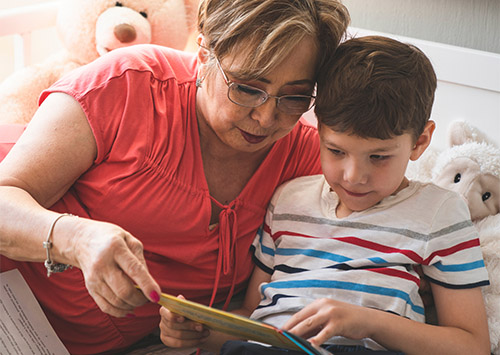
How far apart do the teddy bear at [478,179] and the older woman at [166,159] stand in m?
0.39

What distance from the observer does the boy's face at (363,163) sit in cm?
120

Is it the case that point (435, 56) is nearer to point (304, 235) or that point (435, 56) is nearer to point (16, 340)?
point (304, 235)

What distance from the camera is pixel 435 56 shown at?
1.72 m

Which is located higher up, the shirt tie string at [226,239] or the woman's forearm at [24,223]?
the woman's forearm at [24,223]

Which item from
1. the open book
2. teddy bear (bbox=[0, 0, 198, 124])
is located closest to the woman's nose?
the open book

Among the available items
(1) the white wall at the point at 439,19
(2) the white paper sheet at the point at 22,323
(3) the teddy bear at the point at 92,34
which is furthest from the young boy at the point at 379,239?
→ (3) the teddy bear at the point at 92,34

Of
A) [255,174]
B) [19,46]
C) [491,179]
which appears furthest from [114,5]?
[491,179]

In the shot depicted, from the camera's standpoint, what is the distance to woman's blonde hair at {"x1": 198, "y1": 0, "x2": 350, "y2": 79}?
117cm

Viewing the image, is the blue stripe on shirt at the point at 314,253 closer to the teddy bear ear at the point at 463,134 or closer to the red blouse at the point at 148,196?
the red blouse at the point at 148,196

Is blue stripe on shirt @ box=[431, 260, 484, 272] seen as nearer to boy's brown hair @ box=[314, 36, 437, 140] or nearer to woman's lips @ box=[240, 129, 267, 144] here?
boy's brown hair @ box=[314, 36, 437, 140]

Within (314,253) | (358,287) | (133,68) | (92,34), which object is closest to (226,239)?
(314,253)

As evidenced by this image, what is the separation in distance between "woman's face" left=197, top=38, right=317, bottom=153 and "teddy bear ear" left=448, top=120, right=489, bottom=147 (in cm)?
54

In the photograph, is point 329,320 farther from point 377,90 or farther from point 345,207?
point 377,90

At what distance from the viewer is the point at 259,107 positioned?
48.4 inches
